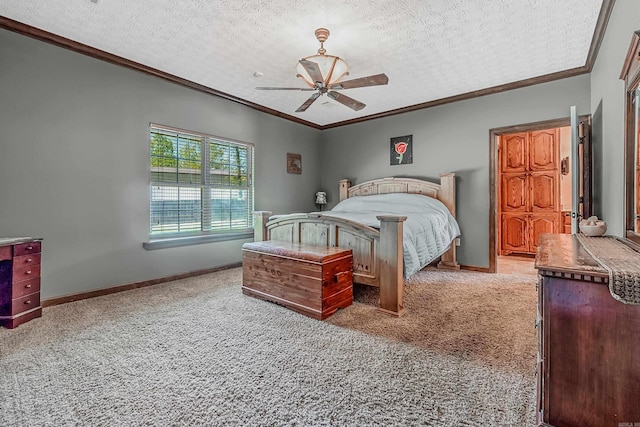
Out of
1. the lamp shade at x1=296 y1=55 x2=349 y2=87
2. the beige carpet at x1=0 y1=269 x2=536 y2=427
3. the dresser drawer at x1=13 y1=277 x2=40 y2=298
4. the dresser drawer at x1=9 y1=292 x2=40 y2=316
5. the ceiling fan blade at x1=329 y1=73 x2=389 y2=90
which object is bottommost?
the beige carpet at x1=0 y1=269 x2=536 y2=427

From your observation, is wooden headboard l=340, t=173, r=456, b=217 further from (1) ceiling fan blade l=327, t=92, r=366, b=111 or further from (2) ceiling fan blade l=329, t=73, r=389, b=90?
(2) ceiling fan blade l=329, t=73, r=389, b=90

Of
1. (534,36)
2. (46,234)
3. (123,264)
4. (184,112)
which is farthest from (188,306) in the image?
(534,36)

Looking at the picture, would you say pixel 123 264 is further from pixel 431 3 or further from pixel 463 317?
pixel 431 3

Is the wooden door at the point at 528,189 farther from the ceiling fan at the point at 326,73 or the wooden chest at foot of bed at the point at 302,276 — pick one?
the wooden chest at foot of bed at the point at 302,276

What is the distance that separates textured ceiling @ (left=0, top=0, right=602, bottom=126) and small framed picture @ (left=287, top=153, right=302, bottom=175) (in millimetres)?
1791

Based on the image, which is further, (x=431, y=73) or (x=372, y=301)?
(x=431, y=73)

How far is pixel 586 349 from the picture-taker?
1.06m

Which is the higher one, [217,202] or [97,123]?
[97,123]

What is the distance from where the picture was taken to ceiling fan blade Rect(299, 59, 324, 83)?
255 centimetres

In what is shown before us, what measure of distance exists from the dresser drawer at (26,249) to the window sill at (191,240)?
1058 mm

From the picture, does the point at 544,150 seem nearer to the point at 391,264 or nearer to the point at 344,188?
the point at 344,188

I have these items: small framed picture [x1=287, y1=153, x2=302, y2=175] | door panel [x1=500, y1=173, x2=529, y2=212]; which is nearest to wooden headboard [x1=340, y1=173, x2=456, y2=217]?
small framed picture [x1=287, y1=153, x2=302, y2=175]

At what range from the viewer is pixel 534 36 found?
9.16 ft

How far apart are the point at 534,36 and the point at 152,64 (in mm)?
4026
